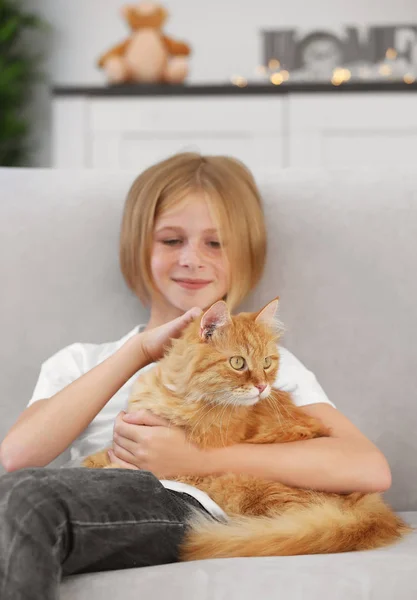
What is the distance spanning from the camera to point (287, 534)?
3.52 ft

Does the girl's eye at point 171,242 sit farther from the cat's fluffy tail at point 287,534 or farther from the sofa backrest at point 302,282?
the cat's fluffy tail at point 287,534

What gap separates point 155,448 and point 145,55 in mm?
2671

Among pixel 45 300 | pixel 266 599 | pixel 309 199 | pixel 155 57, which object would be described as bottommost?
pixel 266 599

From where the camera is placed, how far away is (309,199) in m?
1.60

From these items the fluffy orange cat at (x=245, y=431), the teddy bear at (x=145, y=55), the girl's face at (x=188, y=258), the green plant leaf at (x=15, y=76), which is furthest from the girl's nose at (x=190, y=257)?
the green plant leaf at (x=15, y=76)

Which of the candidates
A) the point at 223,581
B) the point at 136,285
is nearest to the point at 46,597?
the point at 223,581

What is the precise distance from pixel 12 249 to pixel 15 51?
9.62 feet

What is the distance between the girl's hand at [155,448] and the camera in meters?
1.25

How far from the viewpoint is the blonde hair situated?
1.52 m

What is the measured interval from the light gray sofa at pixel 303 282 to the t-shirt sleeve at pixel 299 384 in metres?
0.11

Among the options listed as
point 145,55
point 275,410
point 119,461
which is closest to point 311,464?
point 275,410

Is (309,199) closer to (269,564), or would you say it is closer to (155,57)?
(269,564)

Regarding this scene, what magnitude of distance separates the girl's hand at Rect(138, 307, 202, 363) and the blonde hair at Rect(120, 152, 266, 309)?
24cm

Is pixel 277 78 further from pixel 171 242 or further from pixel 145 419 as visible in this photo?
pixel 145 419
